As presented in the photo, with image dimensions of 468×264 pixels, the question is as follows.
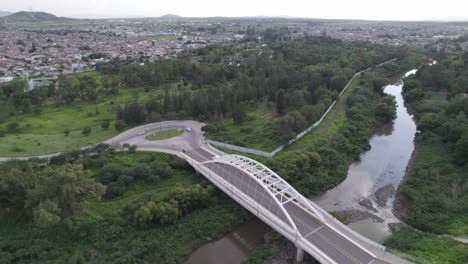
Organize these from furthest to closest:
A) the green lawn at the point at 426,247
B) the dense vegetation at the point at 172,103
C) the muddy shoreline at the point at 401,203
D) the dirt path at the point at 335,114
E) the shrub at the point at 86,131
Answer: the dirt path at the point at 335,114, the shrub at the point at 86,131, the dense vegetation at the point at 172,103, the muddy shoreline at the point at 401,203, the green lawn at the point at 426,247

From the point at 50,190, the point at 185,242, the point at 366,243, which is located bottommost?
the point at 185,242

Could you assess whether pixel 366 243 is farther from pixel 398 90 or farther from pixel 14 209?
pixel 398 90

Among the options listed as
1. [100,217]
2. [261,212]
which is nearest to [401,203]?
[261,212]

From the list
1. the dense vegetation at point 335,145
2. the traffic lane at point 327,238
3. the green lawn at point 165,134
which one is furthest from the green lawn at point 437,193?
the green lawn at point 165,134

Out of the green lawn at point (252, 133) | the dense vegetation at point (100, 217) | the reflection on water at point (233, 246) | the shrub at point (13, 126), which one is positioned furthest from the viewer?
the shrub at point (13, 126)

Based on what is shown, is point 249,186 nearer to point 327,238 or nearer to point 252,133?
point 327,238

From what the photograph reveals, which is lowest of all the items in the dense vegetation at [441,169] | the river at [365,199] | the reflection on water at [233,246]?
the reflection on water at [233,246]

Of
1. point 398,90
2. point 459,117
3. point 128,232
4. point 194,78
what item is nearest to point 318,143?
point 459,117

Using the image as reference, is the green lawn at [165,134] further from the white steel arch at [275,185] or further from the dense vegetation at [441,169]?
the dense vegetation at [441,169]
